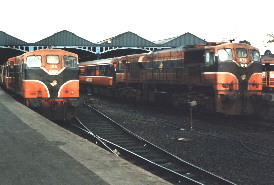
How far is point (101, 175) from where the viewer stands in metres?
6.52

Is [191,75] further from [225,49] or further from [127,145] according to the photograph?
[127,145]

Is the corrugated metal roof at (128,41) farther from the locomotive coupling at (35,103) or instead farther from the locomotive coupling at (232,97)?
the locomotive coupling at (232,97)

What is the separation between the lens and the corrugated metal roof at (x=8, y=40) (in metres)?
46.9

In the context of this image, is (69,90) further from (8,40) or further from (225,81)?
(8,40)

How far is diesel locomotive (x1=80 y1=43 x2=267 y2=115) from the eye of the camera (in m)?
16.2

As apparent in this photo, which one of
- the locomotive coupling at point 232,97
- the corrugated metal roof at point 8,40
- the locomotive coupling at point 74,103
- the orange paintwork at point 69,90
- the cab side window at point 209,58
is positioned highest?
the corrugated metal roof at point 8,40

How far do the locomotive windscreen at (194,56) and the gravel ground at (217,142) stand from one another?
3.10 metres

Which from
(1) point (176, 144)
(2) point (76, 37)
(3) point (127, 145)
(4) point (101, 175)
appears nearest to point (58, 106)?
(3) point (127, 145)

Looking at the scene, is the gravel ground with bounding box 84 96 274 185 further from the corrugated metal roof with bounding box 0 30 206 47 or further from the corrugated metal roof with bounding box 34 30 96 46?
the corrugated metal roof with bounding box 34 30 96 46

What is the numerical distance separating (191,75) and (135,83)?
7.87 m

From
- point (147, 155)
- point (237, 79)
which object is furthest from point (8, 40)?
point (147, 155)

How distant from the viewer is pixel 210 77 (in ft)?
54.6

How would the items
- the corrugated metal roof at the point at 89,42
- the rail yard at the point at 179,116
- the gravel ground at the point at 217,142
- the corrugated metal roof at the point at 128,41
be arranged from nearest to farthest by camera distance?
1. the gravel ground at the point at 217,142
2. the rail yard at the point at 179,116
3. the corrugated metal roof at the point at 89,42
4. the corrugated metal roof at the point at 128,41

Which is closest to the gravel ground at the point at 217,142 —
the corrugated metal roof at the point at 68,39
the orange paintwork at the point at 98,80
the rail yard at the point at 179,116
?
the rail yard at the point at 179,116
